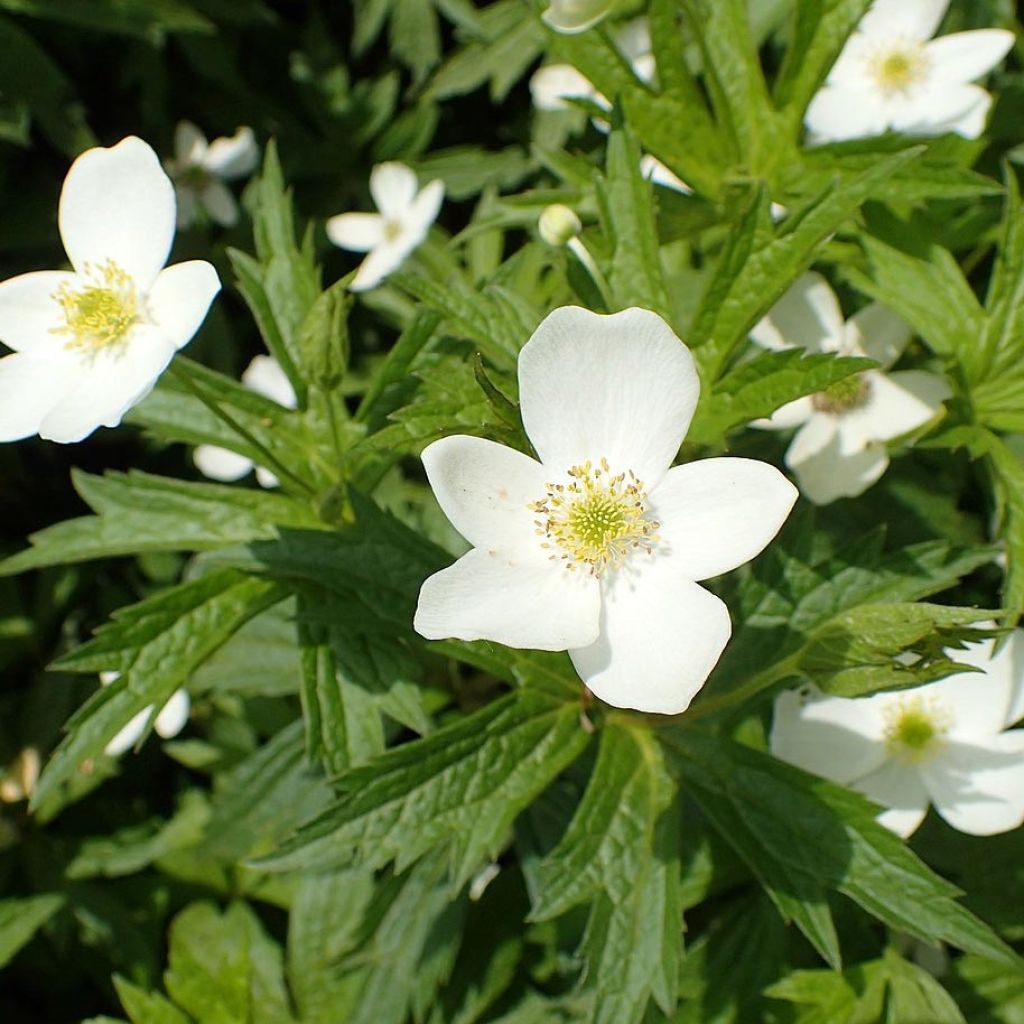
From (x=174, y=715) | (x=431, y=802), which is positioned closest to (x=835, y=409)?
(x=431, y=802)


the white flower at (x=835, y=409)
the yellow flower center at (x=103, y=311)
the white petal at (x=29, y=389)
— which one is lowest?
the white flower at (x=835, y=409)

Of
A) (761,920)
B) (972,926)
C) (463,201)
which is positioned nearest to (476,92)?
(463,201)

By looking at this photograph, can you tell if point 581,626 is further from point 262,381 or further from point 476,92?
point 476,92

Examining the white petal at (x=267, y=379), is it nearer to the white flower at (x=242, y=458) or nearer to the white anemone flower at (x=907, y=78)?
the white flower at (x=242, y=458)

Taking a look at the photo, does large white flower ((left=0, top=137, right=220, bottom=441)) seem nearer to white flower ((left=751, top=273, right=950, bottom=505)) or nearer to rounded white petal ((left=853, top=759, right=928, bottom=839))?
white flower ((left=751, top=273, right=950, bottom=505))

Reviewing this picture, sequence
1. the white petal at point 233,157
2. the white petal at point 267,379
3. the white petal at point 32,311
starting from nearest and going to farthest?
the white petal at point 32,311 → the white petal at point 267,379 → the white petal at point 233,157

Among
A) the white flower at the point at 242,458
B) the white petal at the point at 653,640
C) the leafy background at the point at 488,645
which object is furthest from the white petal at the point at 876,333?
the white flower at the point at 242,458
